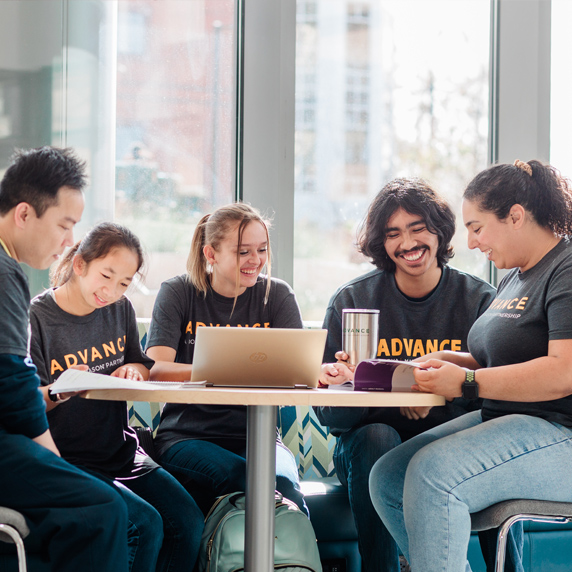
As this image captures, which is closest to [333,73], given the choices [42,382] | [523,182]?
[523,182]

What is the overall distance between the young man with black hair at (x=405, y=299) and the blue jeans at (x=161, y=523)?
1.61 feet

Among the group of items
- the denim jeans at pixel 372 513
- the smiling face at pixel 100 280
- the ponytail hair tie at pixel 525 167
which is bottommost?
the denim jeans at pixel 372 513

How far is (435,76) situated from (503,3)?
0.45 m

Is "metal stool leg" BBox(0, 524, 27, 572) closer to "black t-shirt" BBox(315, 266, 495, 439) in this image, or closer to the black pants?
the black pants

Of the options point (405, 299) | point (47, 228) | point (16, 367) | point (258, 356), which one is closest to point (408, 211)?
point (405, 299)

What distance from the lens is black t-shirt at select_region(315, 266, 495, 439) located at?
6.65ft

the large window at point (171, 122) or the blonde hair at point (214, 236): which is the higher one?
the large window at point (171, 122)

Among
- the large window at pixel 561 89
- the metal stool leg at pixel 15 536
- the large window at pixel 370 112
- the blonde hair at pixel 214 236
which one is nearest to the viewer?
the metal stool leg at pixel 15 536

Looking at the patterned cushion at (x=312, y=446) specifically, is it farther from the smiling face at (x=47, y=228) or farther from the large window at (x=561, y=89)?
the large window at (x=561, y=89)

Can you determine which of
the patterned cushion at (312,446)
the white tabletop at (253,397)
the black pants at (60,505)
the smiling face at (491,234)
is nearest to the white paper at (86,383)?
the white tabletop at (253,397)

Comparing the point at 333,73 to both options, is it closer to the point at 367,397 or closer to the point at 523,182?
the point at 523,182

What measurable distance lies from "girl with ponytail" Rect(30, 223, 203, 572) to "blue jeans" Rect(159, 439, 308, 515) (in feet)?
0.25

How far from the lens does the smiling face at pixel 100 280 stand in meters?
1.81

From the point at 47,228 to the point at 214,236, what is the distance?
714mm
